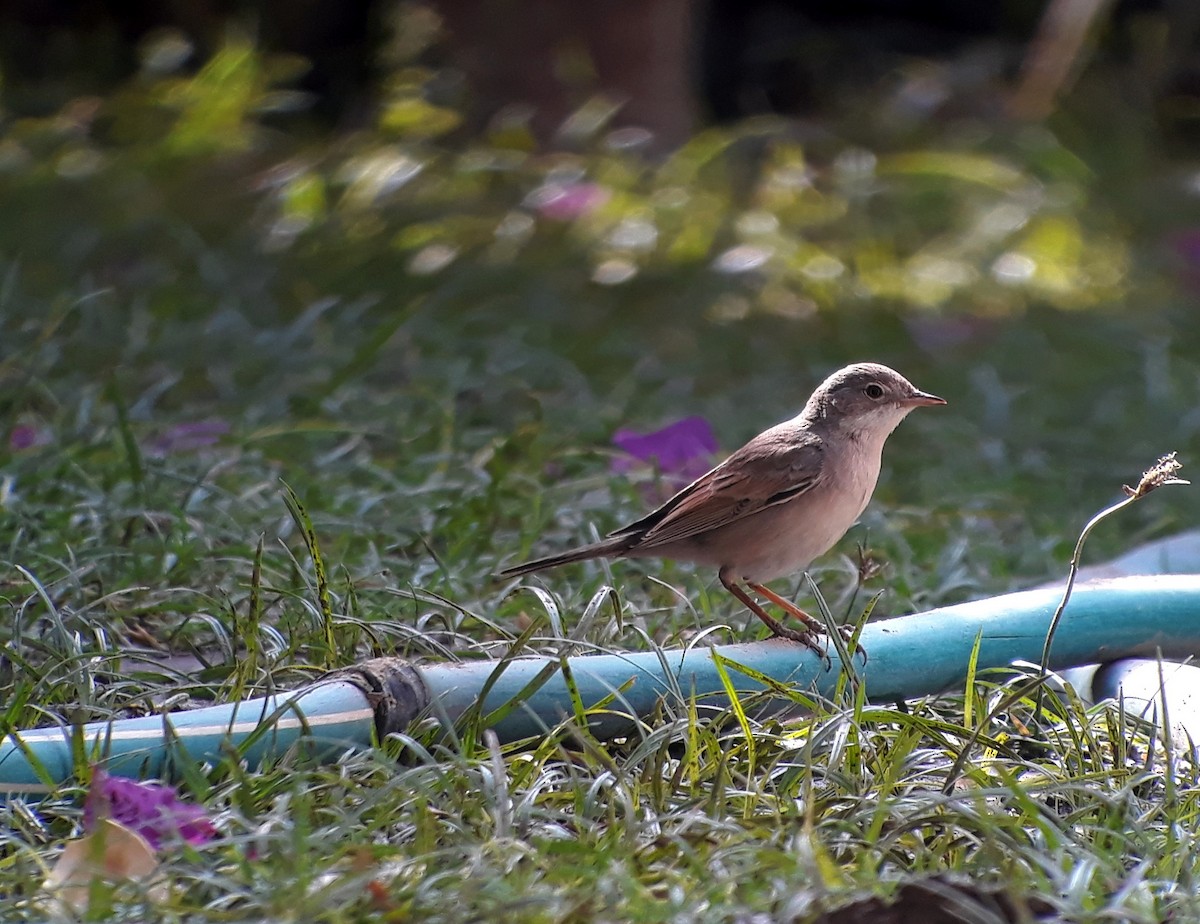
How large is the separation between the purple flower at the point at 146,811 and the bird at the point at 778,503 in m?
1.23

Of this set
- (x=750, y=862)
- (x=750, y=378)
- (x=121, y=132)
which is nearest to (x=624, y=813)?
(x=750, y=862)

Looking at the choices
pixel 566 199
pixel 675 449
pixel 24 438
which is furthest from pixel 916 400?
pixel 566 199

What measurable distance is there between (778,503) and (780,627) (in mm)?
485

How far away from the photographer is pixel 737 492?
378 centimetres

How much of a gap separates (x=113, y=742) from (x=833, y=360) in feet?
15.6

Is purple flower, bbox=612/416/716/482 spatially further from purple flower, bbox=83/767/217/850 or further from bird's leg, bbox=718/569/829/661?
purple flower, bbox=83/767/217/850

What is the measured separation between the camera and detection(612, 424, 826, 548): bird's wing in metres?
3.73

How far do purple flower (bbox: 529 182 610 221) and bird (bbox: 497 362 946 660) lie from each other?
4.05 metres

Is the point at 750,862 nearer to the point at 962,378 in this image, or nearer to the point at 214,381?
the point at 214,381

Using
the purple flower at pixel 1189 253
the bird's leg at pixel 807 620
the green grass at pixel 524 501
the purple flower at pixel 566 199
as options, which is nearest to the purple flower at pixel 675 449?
the green grass at pixel 524 501

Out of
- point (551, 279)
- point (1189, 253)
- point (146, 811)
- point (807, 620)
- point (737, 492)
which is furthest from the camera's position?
point (1189, 253)

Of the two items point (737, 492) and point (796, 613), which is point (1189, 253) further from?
point (796, 613)

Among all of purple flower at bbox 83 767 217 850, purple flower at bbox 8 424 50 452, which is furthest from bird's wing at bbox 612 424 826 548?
purple flower at bbox 8 424 50 452

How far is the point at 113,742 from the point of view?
2617mm
